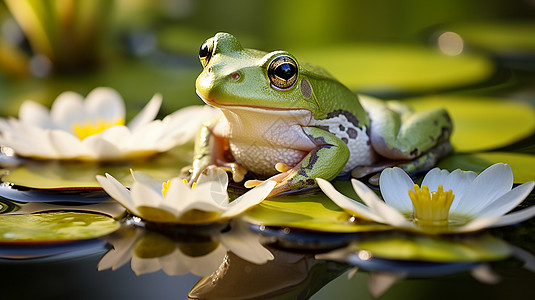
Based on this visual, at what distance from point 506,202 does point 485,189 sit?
0.10 metres

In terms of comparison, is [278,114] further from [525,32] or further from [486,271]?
[525,32]

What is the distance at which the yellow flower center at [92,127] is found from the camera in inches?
112

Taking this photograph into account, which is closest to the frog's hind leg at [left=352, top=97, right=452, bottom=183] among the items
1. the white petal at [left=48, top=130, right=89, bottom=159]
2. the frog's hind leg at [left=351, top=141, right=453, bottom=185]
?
the frog's hind leg at [left=351, top=141, right=453, bottom=185]

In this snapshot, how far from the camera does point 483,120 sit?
10.8ft

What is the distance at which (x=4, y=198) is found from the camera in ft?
7.53

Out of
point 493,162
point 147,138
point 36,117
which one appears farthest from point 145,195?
point 493,162

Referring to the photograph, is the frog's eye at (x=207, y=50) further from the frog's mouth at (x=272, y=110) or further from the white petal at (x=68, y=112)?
the white petal at (x=68, y=112)

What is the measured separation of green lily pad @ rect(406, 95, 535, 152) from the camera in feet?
9.71

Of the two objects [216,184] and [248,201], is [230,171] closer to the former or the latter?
[216,184]

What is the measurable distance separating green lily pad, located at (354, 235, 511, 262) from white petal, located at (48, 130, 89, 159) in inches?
51.1

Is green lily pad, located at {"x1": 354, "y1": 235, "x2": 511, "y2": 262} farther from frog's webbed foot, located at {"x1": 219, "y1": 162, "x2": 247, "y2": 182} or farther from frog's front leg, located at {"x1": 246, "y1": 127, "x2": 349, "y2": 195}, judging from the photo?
frog's webbed foot, located at {"x1": 219, "y1": 162, "x2": 247, "y2": 182}

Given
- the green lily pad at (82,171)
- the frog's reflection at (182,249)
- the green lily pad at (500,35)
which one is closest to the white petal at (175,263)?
the frog's reflection at (182,249)

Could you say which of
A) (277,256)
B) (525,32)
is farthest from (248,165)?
(525,32)

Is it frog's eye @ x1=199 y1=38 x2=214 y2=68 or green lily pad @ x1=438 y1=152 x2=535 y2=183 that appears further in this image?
green lily pad @ x1=438 y1=152 x2=535 y2=183
